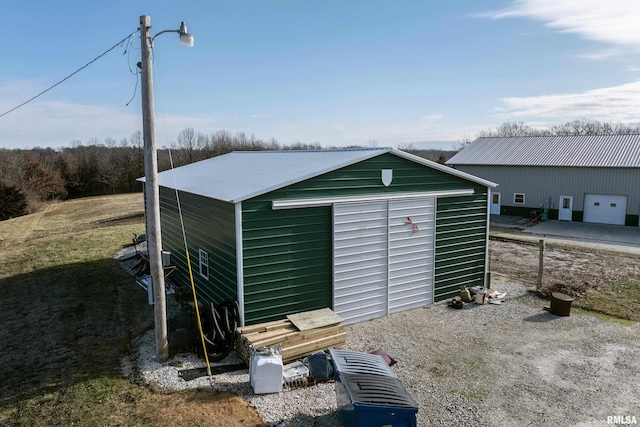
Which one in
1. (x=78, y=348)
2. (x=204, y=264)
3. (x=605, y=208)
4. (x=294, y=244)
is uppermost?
(x=294, y=244)

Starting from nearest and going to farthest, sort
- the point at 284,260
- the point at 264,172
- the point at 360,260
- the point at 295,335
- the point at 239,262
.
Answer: the point at 295,335 → the point at 239,262 → the point at 284,260 → the point at 360,260 → the point at 264,172

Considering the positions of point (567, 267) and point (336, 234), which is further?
point (567, 267)

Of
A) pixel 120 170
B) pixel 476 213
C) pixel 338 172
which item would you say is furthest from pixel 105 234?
pixel 120 170

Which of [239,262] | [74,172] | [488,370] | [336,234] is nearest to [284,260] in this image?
[239,262]

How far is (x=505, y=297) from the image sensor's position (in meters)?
12.8

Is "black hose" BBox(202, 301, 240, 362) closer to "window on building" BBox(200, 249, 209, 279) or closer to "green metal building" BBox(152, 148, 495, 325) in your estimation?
"green metal building" BBox(152, 148, 495, 325)

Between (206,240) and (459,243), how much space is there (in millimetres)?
6784

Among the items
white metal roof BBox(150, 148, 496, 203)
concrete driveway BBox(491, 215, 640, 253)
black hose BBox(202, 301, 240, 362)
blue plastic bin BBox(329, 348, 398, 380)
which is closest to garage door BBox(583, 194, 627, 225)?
concrete driveway BBox(491, 215, 640, 253)

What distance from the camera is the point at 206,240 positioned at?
11211 mm

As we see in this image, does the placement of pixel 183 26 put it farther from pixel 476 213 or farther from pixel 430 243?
pixel 476 213

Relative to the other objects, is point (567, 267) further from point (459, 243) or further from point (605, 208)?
point (605, 208)

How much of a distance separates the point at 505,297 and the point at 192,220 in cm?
890

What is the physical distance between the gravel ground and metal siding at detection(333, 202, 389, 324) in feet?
1.46

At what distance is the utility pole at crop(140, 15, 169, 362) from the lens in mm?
7777
